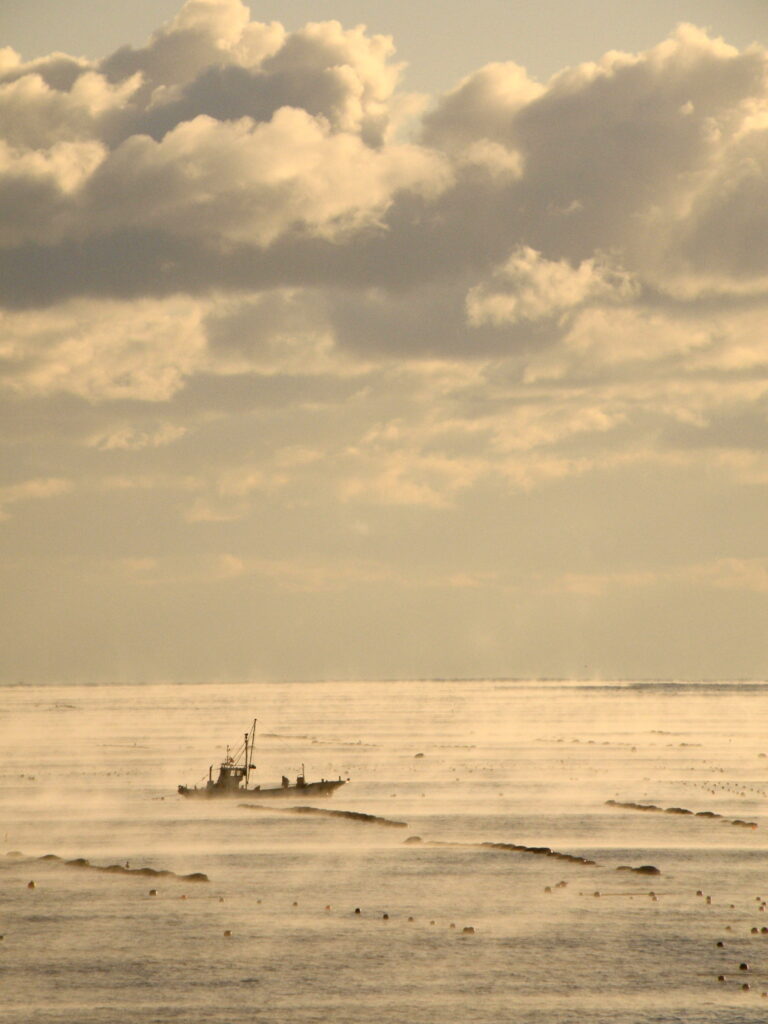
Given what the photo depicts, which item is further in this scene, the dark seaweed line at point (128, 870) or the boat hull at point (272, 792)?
the boat hull at point (272, 792)

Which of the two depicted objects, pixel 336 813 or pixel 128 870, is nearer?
pixel 128 870

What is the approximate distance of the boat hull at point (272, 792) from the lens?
369 ft

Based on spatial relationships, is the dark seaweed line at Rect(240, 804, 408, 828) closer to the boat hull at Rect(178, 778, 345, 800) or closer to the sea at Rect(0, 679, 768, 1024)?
the sea at Rect(0, 679, 768, 1024)

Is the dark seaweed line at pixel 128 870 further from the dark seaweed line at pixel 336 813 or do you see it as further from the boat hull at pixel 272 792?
the boat hull at pixel 272 792

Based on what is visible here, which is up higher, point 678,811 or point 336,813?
point 678,811

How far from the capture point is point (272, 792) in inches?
4601

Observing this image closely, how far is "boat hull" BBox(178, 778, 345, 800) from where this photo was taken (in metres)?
113

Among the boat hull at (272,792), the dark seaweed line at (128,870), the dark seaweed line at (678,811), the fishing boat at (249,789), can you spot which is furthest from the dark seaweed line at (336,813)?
the dark seaweed line at (128,870)

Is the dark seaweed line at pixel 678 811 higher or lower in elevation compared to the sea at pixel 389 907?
higher

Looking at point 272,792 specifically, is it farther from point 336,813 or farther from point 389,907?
point 389,907

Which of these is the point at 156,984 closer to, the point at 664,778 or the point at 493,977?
the point at 493,977

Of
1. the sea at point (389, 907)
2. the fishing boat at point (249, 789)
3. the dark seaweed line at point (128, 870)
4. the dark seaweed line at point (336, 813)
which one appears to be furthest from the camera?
the fishing boat at point (249, 789)

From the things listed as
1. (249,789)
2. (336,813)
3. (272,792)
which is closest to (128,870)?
(336,813)

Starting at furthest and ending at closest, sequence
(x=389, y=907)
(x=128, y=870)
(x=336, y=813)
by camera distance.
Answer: (x=336, y=813)
(x=128, y=870)
(x=389, y=907)
